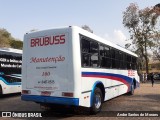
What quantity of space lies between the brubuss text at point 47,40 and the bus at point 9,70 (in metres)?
6.14

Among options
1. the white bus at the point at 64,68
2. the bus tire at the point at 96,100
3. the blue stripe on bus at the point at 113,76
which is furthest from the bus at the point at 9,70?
the bus tire at the point at 96,100

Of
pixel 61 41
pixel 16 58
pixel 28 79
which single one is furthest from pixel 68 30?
pixel 16 58

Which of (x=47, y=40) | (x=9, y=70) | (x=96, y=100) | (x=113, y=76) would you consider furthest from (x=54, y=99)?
(x=9, y=70)

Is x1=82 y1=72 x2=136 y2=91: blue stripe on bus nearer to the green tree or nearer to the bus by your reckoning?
the bus

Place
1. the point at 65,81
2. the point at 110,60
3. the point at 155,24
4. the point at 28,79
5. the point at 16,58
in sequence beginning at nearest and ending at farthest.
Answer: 1. the point at 65,81
2. the point at 28,79
3. the point at 110,60
4. the point at 16,58
5. the point at 155,24

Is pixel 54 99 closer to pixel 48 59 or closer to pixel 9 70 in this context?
pixel 48 59

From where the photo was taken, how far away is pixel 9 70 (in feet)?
53.8

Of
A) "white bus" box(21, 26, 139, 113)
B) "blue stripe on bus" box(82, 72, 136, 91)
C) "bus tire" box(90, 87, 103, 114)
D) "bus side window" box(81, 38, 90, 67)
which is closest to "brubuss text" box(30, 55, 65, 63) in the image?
"white bus" box(21, 26, 139, 113)

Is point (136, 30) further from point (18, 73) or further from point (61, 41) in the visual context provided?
point (61, 41)

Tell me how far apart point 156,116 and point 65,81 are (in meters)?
3.85

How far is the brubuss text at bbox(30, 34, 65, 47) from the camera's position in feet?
31.5

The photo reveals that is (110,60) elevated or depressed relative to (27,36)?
depressed

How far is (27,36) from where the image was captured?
10516 millimetres

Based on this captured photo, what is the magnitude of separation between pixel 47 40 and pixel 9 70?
7.30m
